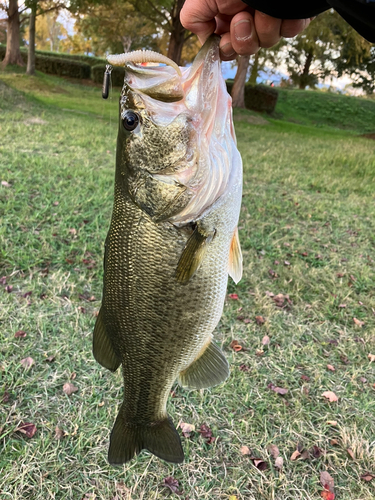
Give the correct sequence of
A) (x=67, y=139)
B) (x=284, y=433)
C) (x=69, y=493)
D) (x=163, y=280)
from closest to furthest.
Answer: (x=163, y=280)
(x=69, y=493)
(x=284, y=433)
(x=67, y=139)

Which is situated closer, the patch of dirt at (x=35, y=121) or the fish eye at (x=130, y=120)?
the fish eye at (x=130, y=120)

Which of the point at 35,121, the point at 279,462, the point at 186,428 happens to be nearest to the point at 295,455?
the point at 279,462

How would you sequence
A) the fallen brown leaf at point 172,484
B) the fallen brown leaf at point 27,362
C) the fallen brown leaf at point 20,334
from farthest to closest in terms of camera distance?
the fallen brown leaf at point 20,334 < the fallen brown leaf at point 27,362 < the fallen brown leaf at point 172,484

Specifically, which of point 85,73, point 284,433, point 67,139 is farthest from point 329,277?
point 85,73

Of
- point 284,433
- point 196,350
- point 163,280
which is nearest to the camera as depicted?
point 163,280

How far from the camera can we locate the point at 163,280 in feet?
4.36

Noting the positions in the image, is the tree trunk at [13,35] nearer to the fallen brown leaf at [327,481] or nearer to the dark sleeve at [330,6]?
the dark sleeve at [330,6]

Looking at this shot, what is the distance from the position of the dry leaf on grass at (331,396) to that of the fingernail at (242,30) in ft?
8.34

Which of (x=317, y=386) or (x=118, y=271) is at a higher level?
(x=118, y=271)

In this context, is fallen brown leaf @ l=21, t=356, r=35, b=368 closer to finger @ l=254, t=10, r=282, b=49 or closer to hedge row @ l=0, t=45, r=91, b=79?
finger @ l=254, t=10, r=282, b=49

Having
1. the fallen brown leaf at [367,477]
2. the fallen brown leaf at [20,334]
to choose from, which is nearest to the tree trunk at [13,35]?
the fallen brown leaf at [20,334]

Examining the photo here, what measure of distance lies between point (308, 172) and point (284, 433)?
23.0ft

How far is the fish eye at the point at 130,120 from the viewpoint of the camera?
1.31 meters

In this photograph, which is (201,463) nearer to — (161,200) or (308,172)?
(161,200)
